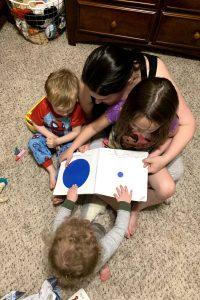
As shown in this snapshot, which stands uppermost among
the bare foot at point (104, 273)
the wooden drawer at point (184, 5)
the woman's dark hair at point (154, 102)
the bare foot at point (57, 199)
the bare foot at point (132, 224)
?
the wooden drawer at point (184, 5)

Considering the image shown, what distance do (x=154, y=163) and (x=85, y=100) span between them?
0.33m

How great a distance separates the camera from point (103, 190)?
3.15 feet

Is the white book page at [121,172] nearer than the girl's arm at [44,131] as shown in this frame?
Yes

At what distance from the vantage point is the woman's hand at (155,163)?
984 mm

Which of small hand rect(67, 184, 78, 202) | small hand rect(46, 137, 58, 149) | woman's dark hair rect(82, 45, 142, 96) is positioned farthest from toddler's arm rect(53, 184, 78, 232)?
woman's dark hair rect(82, 45, 142, 96)

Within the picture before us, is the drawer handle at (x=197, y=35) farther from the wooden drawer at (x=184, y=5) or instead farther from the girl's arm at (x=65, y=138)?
the girl's arm at (x=65, y=138)

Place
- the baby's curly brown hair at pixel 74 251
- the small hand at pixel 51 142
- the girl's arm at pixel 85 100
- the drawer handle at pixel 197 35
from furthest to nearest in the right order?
the drawer handle at pixel 197 35, the small hand at pixel 51 142, the girl's arm at pixel 85 100, the baby's curly brown hair at pixel 74 251

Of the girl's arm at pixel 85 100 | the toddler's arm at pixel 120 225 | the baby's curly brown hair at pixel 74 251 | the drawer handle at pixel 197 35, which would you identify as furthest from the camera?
the drawer handle at pixel 197 35

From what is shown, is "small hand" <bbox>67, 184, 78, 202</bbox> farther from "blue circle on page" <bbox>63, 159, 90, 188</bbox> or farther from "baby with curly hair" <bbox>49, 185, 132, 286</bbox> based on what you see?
"baby with curly hair" <bbox>49, 185, 132, 286</bbox>

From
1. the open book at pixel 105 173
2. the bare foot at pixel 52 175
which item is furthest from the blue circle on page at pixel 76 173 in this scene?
the bare foot at pixel 52 175

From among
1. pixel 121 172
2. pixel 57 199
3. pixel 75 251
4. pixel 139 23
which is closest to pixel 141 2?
pixel 139 23

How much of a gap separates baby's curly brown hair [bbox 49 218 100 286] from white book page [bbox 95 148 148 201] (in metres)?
0.18

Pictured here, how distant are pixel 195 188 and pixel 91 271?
23.1 inches

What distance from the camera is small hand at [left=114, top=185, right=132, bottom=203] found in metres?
0.95
